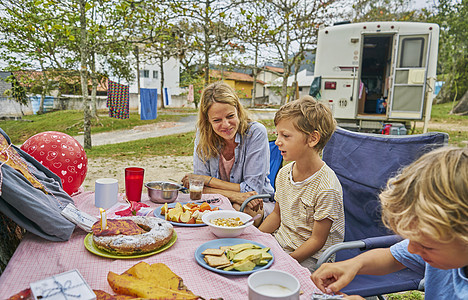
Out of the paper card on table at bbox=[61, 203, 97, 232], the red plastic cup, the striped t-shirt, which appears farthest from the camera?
the red plastic cup

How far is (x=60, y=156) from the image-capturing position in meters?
2.03

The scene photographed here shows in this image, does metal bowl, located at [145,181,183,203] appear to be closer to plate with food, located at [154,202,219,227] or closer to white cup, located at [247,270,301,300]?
plate with food, located at [154,202,219,227]

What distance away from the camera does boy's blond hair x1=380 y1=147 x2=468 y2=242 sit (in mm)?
793

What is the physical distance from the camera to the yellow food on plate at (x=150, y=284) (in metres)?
0.90

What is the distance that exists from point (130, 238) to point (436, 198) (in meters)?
1.00

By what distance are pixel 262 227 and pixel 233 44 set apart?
9197 mm

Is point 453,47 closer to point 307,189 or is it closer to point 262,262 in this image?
point 307,189

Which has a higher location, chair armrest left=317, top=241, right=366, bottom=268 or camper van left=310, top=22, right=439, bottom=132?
camper van left=310, top=22, right=439, bottom=132

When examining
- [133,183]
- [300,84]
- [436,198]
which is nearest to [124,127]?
[133,183]

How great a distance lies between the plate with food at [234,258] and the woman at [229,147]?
1.07 m

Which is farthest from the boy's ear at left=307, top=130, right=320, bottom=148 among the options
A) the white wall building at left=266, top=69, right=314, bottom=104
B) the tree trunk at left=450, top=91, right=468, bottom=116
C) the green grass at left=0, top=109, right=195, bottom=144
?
the white wall building at left=266, top=69, right=314, bottom=104

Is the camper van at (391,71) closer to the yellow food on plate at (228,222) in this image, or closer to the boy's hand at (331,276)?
the yellow food on plate at (228,222)

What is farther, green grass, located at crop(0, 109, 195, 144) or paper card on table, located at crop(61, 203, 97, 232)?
green grass, located at crop(0, 109, 195, 144)

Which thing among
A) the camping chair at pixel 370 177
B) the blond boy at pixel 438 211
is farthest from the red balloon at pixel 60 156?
the blond boy at pixel 438 211
